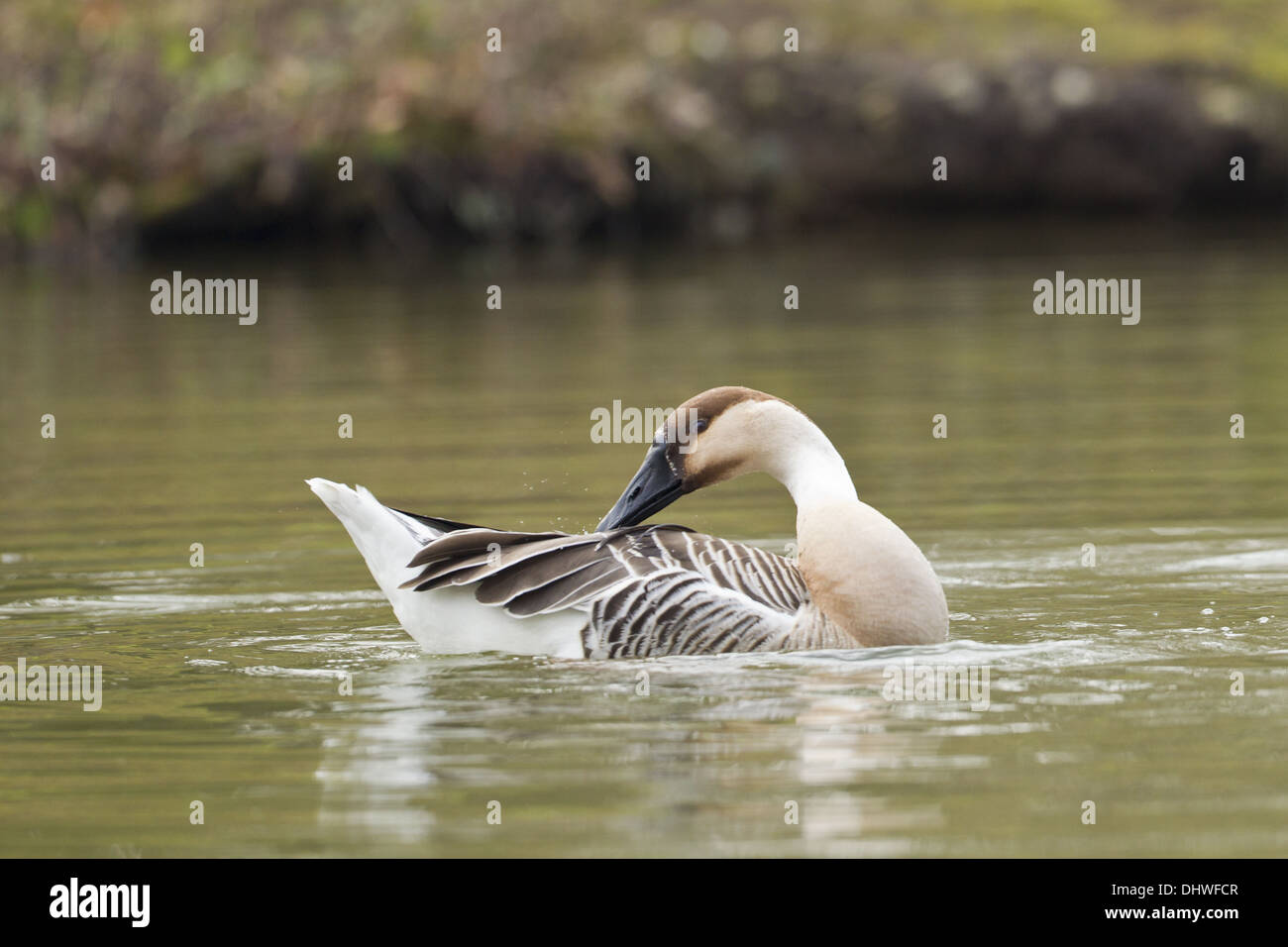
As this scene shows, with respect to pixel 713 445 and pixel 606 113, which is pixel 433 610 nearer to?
pixel 713 445

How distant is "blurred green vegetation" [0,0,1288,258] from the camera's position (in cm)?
3100

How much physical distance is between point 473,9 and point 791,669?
26451 mm

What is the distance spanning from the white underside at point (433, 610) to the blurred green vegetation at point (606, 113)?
75.1ft

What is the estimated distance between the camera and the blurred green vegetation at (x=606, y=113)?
31.0m

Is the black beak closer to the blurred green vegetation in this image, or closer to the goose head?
the goose head

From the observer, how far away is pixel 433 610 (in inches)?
319

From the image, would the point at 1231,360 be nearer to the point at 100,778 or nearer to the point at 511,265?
the point at 100,778

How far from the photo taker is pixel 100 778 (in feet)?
21.2

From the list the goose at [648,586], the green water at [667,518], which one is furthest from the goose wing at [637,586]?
the green water at [667,518]

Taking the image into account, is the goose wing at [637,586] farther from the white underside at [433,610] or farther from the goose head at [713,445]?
the goose head at [713,445]

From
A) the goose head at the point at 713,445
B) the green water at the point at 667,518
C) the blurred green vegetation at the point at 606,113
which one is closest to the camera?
the green water at the point at 667,518

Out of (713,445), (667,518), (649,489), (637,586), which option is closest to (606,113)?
(667,518)

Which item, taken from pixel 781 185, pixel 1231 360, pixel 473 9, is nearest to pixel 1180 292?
pixel 1231 360

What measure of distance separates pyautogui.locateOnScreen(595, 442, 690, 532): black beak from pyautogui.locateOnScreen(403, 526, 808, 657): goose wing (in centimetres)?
61
